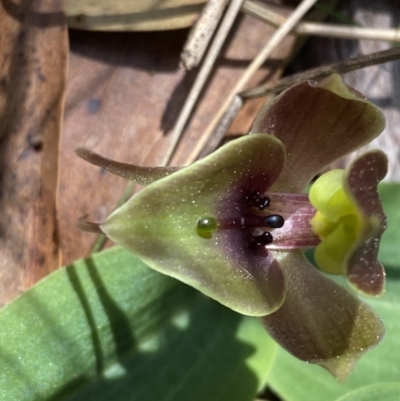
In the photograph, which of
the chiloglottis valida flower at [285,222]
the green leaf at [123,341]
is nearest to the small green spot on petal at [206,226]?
the chiloglottis valida flower at [285,222]

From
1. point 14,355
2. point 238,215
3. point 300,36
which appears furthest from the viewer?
point 300,36

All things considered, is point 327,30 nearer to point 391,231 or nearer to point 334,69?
point 334,69

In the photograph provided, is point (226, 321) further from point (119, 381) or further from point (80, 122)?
point (80, 122)

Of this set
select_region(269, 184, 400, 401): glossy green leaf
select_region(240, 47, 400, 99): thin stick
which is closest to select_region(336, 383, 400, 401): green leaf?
select_region(269, 184, 400, 401): glossy green leaf

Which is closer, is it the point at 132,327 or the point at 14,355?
the point at 14,355

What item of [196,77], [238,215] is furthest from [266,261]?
[196,77]

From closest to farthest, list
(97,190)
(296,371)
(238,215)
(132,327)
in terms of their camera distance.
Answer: (238,215) → (132,327) → (296,371) → (97,190)
